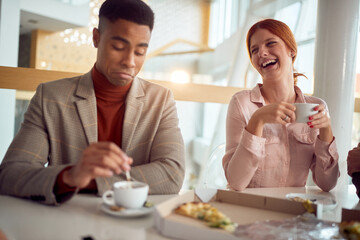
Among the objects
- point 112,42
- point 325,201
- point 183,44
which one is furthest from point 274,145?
point 183,44

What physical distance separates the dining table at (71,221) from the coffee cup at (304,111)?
338mm

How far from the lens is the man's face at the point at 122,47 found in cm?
128

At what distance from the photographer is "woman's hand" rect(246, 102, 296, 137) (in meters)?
1.28

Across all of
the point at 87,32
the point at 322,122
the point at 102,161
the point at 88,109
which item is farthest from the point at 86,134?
the point at 87,32

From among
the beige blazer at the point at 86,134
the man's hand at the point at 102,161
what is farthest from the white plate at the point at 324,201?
the man's hand at the point at 102,161

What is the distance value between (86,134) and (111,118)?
15cm

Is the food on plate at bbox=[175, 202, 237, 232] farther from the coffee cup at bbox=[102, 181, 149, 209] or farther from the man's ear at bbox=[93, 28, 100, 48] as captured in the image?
the man's ear at bbox=[93, 28, 100, 48]

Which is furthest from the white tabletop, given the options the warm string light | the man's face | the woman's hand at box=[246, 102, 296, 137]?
the warm string light

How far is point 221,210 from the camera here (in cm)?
98

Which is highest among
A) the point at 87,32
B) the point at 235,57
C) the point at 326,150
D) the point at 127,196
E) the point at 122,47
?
the point at 235,57

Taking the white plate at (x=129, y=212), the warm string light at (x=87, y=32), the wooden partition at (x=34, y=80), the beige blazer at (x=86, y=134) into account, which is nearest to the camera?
the white plate at (x=129, y=212)

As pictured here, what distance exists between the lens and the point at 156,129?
141 centimetres

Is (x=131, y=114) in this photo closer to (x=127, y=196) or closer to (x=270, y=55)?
(x=127, y=196)

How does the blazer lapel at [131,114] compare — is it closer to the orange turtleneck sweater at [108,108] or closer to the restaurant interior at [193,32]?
the orange turtleneck sweater at [108,108]
